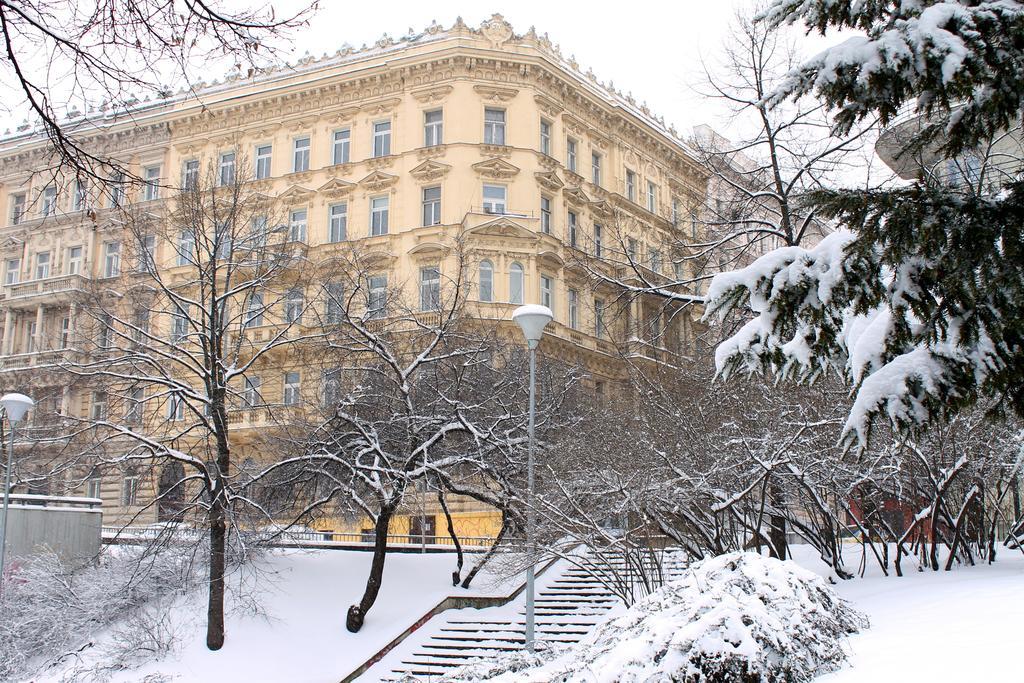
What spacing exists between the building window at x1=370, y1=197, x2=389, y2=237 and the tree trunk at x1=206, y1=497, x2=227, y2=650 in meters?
18.4

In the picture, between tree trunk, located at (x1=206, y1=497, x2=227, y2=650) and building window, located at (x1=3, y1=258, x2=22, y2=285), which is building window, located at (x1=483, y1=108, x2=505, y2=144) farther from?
building window, located at (x1=3, y1=258, x2=22, y2=285)

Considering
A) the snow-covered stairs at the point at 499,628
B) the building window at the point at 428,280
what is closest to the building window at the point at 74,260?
the building window at the point at 428,280

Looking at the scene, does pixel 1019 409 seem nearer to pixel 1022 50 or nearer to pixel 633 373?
pixel 1022 50

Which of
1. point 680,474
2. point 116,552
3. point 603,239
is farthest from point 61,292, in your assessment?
point 680,474

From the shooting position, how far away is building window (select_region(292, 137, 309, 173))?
38.3 m

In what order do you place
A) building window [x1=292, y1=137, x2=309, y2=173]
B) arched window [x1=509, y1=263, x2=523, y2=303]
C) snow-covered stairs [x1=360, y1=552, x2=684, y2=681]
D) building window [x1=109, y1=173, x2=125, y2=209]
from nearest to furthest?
building window [x1=109, y1=173, x2=125, y2=209] → snow-covered stairs [x1=360, y1=552, x2=684, y2=681] → arched window [x1=509, y1=263, x2=523, y2=303] → building window [x1=292, y1=137, x2=309, y2=173]

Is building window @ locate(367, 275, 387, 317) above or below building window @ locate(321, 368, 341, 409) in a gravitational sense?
above

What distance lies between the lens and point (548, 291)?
36.1 meters

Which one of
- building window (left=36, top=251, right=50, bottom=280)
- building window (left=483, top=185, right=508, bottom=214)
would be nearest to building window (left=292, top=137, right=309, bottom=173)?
building window (left=483, top=185, right=508, bottom=214)

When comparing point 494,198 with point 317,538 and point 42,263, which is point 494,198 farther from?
point 42,263

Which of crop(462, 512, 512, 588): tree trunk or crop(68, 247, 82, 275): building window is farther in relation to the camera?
crop(68, 247, 82, 275): building window

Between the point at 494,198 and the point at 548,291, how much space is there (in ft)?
13.2

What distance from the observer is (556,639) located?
18547mm

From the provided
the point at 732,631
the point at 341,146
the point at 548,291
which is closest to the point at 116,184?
the point at 732,631
